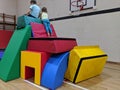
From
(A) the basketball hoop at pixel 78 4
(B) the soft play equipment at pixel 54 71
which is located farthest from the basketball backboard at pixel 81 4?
(B) the soft play equipment at pixel 54 71

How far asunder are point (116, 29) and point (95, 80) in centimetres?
183

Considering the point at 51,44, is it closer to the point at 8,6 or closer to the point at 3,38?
the point at 3,38

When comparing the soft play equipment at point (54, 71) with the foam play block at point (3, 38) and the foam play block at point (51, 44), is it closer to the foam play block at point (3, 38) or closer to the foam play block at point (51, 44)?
the foam play block at point (51, 44)

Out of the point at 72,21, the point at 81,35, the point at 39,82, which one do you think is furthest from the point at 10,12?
the point at 39,82

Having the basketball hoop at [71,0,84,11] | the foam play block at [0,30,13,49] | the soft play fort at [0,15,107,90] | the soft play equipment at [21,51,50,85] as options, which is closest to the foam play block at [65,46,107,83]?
the soft play fort at [0,15,107,90]

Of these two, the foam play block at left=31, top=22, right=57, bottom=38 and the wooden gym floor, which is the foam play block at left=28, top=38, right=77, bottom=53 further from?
the wooden gym floor

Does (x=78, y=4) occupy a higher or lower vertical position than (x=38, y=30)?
higher

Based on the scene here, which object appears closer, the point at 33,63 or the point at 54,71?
the point at 54,71

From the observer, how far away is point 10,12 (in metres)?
6.60

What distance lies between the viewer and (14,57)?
7.19 feet

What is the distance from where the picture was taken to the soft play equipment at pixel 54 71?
5.86 feet

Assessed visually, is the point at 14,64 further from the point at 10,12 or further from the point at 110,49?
the point at 10,12

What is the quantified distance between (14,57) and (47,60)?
0.58m

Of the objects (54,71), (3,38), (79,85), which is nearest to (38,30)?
(54,71)
